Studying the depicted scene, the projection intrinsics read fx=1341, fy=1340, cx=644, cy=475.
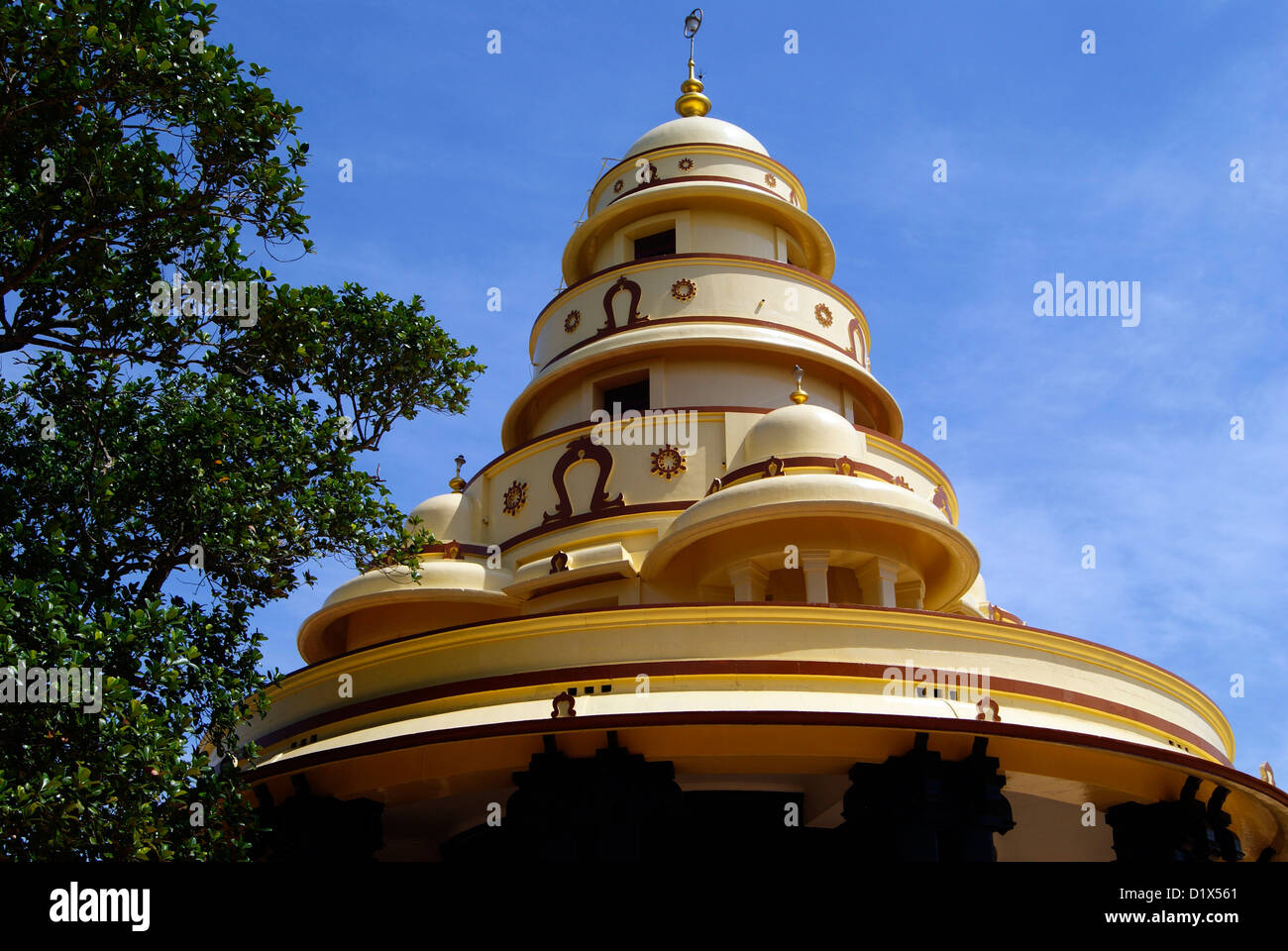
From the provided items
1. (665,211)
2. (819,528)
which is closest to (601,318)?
(665,211)

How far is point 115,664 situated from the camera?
39.0 ft

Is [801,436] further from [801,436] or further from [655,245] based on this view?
[655,245]

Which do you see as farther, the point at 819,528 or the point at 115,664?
the point at 819,528

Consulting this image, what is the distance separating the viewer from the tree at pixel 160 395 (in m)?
12.6

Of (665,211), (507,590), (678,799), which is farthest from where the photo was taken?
(665,211)

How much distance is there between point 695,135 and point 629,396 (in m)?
7.35

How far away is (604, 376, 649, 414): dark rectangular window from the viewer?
25.1m

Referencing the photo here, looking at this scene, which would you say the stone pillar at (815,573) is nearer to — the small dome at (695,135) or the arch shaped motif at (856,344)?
the arch shaped motif at (856,344)

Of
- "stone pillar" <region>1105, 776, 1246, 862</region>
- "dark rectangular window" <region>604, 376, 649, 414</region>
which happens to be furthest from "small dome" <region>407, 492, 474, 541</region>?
"stone pillar" <region>1105, 776, 1246, 862</region>

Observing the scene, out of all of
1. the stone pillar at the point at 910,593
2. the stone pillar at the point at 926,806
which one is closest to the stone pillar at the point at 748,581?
the stone pillar at the point at 910,593

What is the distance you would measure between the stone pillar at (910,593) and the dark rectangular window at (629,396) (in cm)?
660
